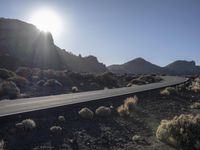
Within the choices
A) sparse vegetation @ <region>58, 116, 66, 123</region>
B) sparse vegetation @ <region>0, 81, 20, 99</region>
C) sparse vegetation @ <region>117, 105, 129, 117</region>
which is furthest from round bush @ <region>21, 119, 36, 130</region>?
sparse vegetation @ <region>0, 81, 20, 99</region>

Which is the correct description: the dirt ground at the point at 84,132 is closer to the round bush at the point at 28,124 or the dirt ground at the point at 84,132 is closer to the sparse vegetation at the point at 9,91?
the round bush at the point at 28,124

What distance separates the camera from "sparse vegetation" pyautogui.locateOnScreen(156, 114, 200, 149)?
13.3m

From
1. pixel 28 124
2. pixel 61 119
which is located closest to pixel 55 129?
pixel 28 124

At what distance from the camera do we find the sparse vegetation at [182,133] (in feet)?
43.6

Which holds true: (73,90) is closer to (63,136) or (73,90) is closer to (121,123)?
A: (121,123)

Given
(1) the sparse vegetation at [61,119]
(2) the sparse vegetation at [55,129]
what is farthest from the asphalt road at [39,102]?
(2) the sparse vegetation at [55,129]

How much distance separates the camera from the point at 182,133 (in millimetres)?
13656

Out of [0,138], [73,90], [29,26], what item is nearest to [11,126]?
[0,138]

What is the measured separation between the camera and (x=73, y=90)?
43.9 metres

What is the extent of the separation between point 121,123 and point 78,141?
4.66m

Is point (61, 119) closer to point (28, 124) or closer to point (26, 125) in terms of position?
point (28, 124)

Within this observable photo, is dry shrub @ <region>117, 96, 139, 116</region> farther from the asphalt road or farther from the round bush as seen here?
the round bush

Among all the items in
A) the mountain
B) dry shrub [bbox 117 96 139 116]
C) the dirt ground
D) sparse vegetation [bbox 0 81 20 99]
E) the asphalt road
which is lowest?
the dirt ground

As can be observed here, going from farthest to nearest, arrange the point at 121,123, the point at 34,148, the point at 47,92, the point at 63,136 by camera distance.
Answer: the point at 47,92 < the point at 121,123 < the point at 63,136 < the point at 34,148
